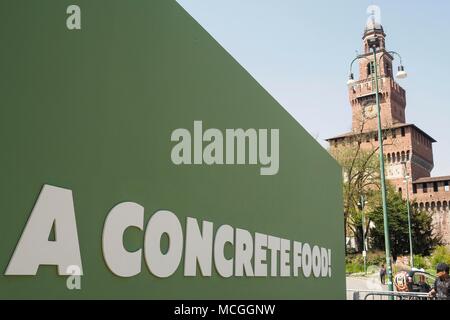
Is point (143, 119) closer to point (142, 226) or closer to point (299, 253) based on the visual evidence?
point (142, 226)

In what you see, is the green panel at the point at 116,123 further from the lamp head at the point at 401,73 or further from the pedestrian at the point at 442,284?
the lamp head at the point at 401,73

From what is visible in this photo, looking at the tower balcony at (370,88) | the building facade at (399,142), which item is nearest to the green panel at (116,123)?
the building facade at (399,142)

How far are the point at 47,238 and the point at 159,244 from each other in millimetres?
1154

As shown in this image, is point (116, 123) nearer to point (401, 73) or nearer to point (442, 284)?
point (442, 284)

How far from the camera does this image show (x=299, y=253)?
275 inches

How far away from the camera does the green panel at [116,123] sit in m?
2.75

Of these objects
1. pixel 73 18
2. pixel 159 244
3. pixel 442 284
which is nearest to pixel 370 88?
pixel 442 284

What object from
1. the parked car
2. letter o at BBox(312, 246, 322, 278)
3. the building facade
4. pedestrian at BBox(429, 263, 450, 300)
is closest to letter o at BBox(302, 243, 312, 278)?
letter o at BBox(312, 246, 322, 278)

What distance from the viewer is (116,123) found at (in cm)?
353

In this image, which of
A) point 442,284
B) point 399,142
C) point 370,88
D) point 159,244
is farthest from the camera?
point 370,88

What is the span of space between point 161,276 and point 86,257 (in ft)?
2.88

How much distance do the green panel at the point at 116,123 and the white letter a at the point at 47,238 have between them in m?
0.05

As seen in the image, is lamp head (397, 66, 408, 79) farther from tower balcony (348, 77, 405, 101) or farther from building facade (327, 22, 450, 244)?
tower balcony (348, 77, 405, 101)
